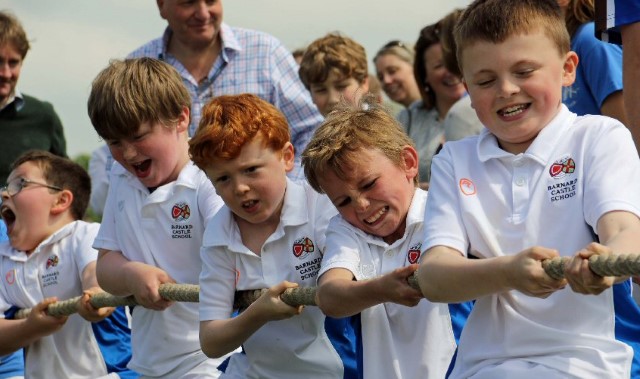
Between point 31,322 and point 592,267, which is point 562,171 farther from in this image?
point 31,322

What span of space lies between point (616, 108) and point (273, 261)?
5.15 feet

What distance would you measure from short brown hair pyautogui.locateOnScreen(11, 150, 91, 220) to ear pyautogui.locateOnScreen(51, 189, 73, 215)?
0.10 ft

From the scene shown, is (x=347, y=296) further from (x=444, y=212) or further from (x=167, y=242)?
(x=167, y=242)

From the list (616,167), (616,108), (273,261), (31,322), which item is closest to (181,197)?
(273,261)

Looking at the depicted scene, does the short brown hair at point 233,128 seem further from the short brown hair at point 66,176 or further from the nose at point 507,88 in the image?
the short brown hair at point 66,176

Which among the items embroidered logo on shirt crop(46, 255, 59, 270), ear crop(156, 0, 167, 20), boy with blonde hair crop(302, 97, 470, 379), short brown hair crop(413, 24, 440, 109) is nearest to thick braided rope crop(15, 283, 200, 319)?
embroidered logo on shirt crop(46, 255, 59, 270)

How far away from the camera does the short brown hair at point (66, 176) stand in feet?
21.4

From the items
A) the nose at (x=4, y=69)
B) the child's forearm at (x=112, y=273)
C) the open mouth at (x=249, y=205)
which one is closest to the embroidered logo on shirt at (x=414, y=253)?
the open mouth at (x=249, y=205)

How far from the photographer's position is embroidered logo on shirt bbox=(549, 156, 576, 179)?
3514mm

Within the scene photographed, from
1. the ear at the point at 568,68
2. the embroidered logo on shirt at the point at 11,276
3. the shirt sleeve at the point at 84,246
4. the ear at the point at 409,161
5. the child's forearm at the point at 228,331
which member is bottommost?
the embroidered logo on shirt at the point at 11,276

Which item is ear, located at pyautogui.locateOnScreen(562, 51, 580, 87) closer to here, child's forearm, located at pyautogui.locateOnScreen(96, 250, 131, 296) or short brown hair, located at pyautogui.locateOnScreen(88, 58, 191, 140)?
short brown hair, located at pyautogui.locateOnScreen(88, 58, 191, 140)

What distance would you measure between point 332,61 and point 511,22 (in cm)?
422

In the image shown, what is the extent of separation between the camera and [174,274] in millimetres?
5270

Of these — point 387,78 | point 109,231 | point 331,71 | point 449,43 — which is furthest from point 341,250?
point 387,78
